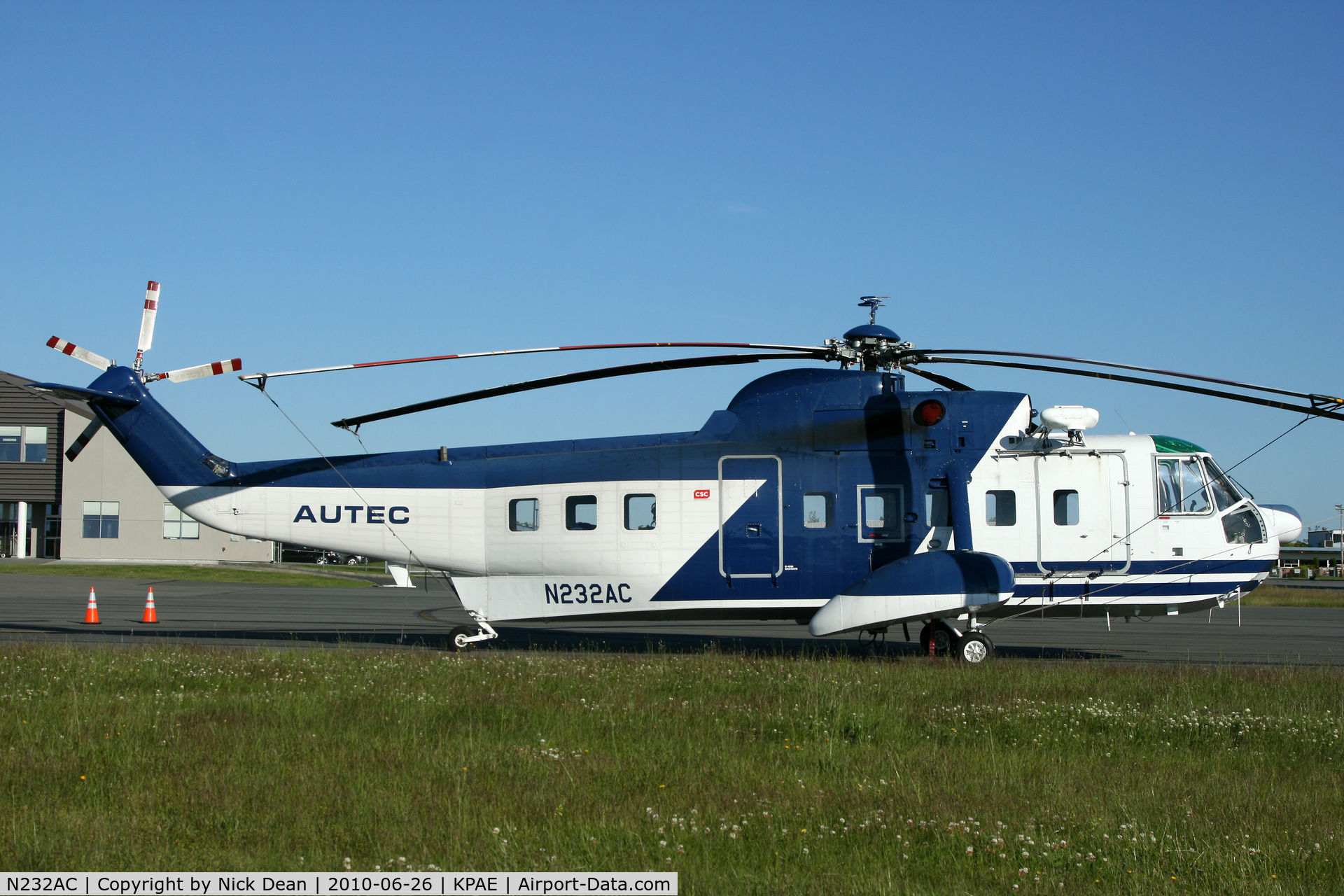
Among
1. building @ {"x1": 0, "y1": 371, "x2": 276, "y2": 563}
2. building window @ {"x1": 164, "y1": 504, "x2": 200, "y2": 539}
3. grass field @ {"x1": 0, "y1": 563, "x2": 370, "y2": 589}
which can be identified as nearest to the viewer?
grass field @ {"x1": 0, "y1": 563, "x2": 370, "y2": 589}

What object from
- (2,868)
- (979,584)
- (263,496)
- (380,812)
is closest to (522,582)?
(263,496)

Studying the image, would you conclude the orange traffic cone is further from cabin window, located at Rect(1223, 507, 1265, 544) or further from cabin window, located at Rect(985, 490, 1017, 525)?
cabin window, located at Rect(1223, 507, 1265, 544)

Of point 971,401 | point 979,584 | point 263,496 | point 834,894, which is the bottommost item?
point 834,894

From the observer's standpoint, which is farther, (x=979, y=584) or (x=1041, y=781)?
(x=979, y=584)

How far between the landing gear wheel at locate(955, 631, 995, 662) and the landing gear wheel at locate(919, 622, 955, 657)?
0.48ft

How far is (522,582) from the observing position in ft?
53.7

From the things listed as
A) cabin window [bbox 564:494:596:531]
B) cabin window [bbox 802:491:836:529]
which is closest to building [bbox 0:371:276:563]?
cabin window [bbox 564:494:596:531]

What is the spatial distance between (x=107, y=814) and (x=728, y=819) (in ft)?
13.4

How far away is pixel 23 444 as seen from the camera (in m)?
54.1

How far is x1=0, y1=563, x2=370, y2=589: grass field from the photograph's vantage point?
40625mm

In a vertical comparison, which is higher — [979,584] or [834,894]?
[979,584]

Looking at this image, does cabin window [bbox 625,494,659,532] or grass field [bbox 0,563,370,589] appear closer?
cabin window [bbox 625,494,659,532]

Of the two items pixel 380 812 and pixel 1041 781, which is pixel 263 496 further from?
pixel 1041 781

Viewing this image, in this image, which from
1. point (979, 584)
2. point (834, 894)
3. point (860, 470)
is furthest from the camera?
point (860, 470)
